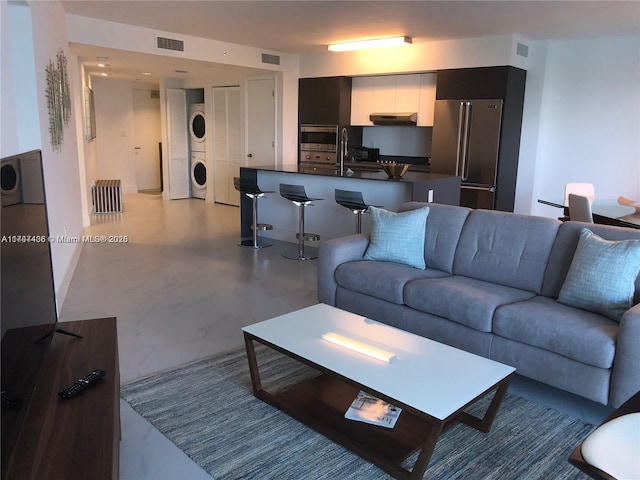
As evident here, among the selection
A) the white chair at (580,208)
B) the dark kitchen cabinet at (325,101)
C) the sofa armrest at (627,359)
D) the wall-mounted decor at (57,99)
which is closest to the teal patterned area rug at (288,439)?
the sofa armrest at (627,359)

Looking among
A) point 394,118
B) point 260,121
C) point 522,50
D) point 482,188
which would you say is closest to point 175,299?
point 482,188

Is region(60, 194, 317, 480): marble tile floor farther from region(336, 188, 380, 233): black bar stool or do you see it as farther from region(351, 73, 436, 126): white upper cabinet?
region(351, 73, 436, 126): white upper cabinet

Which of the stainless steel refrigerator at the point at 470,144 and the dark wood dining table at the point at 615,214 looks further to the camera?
the stainless steel refrigerator at the point at 470,144

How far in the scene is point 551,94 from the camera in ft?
21.3

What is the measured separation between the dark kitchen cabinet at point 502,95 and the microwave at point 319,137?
1727 mm

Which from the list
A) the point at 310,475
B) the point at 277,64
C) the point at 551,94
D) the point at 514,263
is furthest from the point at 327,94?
the point at 310,475

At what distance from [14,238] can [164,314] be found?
2.42 metres

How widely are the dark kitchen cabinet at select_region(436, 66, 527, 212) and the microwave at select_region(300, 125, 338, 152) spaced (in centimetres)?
173

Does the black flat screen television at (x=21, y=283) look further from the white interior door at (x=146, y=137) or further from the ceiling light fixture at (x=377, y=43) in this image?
the white interior door at (x=146, y=137)

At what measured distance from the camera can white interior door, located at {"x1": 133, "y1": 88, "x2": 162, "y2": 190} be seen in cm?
1104

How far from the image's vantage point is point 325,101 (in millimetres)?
7684

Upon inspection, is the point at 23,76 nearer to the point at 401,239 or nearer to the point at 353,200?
the point at 401,239

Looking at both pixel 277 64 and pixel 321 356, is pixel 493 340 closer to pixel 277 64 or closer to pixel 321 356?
pixel 321 356

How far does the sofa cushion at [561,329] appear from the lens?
7.76 feet
